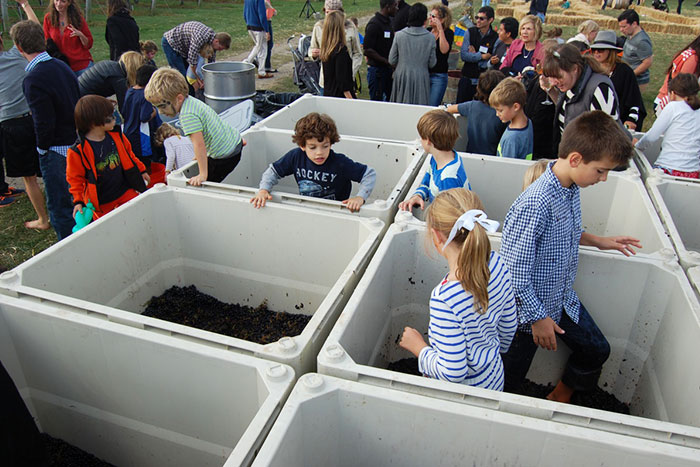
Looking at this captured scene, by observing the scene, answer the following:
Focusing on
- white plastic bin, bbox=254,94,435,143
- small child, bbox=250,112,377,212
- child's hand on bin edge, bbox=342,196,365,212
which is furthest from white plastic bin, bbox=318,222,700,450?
white plastic bin, bbox=254,94,435,143

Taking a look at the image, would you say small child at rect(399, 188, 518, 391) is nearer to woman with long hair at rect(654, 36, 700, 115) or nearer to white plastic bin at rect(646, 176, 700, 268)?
white plastic bin at rect(646, 176, 700, 268)

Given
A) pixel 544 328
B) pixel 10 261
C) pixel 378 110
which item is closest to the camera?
pixel 544 328

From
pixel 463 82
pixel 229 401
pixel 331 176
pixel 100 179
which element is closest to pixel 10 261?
pixel 100 179

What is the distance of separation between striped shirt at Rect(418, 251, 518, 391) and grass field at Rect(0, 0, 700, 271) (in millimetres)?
3778

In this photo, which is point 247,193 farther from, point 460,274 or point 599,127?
point 599,127

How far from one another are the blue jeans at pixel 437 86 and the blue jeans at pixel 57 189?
408 centimetres

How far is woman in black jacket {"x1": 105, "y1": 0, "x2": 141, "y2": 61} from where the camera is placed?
5.82 meters

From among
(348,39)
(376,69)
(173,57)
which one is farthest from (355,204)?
(173,57)

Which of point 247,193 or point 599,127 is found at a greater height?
point 599,127

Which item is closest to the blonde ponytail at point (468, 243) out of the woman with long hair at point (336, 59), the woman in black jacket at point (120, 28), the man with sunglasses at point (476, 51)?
the woman with long hair at point (336, 59)

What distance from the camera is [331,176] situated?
3010 millimetres

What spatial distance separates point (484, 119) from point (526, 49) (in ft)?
7.26

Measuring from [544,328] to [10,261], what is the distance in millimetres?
4076

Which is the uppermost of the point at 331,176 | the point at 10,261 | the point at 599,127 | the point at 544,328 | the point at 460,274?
the point at 599,127
